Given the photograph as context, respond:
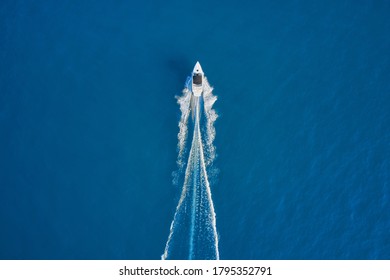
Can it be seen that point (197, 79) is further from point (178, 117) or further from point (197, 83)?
point (178, 117)

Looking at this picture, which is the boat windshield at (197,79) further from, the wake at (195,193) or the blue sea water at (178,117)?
the blue sea water at (178,117)

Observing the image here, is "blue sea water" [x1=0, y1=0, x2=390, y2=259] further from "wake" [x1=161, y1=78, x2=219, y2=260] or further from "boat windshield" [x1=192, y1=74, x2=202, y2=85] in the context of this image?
"boat windshield" [x1=192, y1=74, x2=202, y2=85]

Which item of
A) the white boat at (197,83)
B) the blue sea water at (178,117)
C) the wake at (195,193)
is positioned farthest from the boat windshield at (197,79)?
the blue sea water at (178,117)

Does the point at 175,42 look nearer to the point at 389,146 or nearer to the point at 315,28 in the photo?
the point at 315,28

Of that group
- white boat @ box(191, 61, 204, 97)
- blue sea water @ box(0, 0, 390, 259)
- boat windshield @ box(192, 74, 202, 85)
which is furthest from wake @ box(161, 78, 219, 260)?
boat windshield @ box(192, 74, 202, 85)

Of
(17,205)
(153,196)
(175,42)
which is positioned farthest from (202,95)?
(17,205)

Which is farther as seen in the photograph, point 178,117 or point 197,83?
point 178,117

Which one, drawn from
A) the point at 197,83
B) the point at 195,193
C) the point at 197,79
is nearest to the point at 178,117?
the point at 197,83
